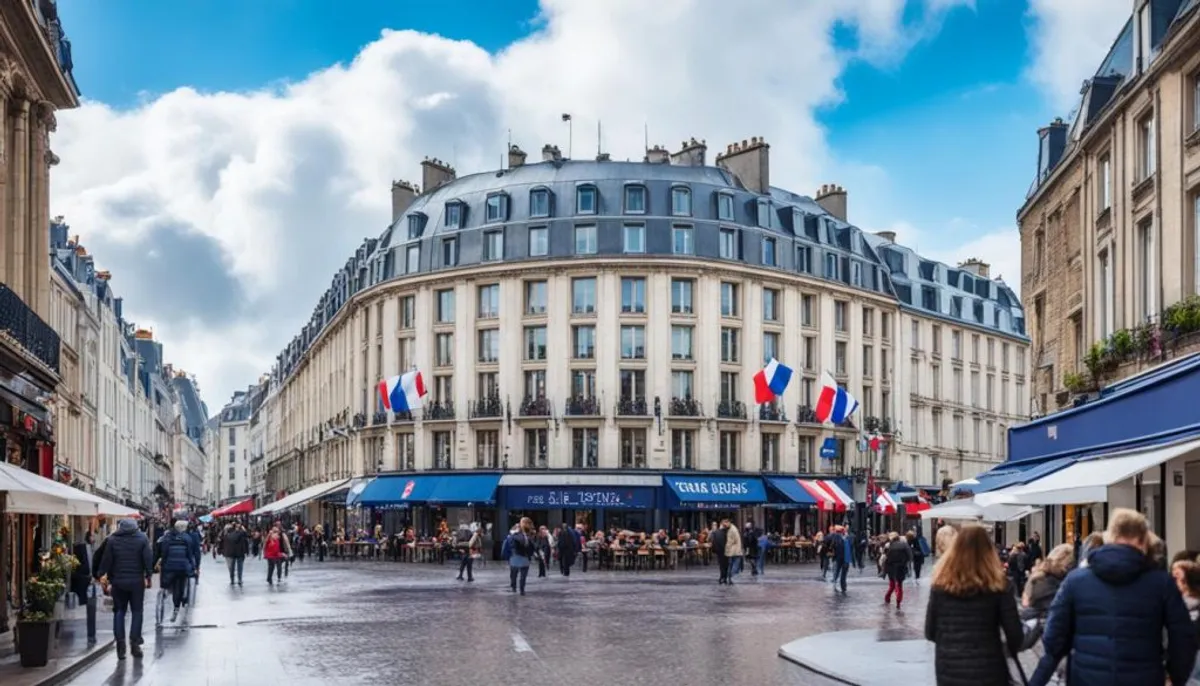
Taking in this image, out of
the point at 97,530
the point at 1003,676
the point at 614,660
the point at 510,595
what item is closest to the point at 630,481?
the point at 97,530

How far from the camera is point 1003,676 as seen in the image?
7789mm

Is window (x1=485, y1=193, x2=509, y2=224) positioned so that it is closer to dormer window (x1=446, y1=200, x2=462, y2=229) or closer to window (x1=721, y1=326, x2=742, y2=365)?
dormer window (x1=446, y1=200, x2=462, y2=229)

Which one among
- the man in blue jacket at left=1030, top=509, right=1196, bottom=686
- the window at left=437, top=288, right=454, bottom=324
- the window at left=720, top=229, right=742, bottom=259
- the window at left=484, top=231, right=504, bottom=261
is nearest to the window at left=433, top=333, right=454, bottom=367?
the window at left=437, top=288, right=454, bottom=324

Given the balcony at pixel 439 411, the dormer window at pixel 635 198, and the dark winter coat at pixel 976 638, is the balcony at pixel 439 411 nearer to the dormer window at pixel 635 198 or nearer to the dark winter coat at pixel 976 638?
the dormer window at pixel 635 198

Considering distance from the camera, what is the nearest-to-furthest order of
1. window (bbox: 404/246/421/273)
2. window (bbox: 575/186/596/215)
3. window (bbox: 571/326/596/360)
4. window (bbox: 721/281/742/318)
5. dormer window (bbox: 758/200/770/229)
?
1. window (bbox: 571/326/596/360)
2. window (bbox: 575/186/596/215)
3. window (bbox: 721/281/742/318)
4. dormer window (bbox: 758/200/770/229)
5. window (bbox: 404/246/421/273)

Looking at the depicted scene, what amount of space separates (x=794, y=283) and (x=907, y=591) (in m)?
30.2

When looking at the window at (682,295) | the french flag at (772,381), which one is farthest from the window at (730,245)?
the french flag at (772,381)

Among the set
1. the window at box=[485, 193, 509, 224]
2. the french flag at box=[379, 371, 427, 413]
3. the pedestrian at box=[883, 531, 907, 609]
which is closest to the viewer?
the pedestrian at box=[883, 531, 907, 609]

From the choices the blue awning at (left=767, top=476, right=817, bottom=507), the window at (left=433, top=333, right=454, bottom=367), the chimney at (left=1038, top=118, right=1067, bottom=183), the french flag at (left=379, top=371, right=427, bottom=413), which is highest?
the chimney at (left=1038, top=118, right=1067, bottom=183)

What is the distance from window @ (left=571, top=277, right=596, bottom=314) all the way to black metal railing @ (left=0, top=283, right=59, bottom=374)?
3518 cm

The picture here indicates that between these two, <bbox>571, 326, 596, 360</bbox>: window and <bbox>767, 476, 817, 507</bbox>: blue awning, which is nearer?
<bbox>767, 476, 817, 507</bbox>: blue awning

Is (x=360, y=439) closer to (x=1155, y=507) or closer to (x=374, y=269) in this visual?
(x=374, y=269)

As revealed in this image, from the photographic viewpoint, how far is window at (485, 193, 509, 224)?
5994 cm

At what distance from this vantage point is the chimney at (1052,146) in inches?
1249
